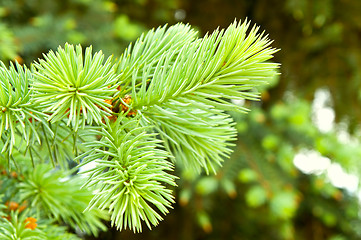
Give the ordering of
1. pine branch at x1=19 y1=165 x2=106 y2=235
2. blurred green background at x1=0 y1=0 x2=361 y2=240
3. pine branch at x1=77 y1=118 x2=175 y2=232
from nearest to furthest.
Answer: pine branch at x1=77 y1=118 x2=175 y2=232
pine branch at x1=19 y1=165 x2=106 y2=235
blurred green background at x1=0 y1=0 x2=361 y2=240

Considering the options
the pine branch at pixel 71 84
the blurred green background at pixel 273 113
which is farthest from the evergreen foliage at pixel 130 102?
the blurred green background at pixel 273 113

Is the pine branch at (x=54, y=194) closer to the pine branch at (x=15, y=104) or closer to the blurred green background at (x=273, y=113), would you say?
the pine branch at (x=15, y=104)

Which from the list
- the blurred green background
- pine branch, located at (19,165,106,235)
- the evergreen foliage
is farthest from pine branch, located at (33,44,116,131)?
the blurred green background

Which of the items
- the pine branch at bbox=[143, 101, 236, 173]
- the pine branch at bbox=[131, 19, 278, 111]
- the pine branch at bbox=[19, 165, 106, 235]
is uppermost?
the pine branch at bbox=[131, 19, 278, 111]

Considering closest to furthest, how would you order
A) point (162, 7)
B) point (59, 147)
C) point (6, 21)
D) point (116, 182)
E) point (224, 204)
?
point (116, 182)
point (59, 147)
point (6, 21)
point (162, 7)
point (224, 204)

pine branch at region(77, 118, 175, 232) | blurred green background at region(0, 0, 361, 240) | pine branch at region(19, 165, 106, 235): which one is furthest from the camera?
blurred green background at region(0, 0, 361, 240)

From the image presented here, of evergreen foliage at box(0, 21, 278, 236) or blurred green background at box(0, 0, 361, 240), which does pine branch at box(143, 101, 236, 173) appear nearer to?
evergreen foliage at box(0, 21, 278, 236)

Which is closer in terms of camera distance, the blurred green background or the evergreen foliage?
the evergreen foliage

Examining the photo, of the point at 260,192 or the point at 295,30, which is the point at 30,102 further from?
the point at 295,30

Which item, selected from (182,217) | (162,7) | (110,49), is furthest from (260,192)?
(162,7)
